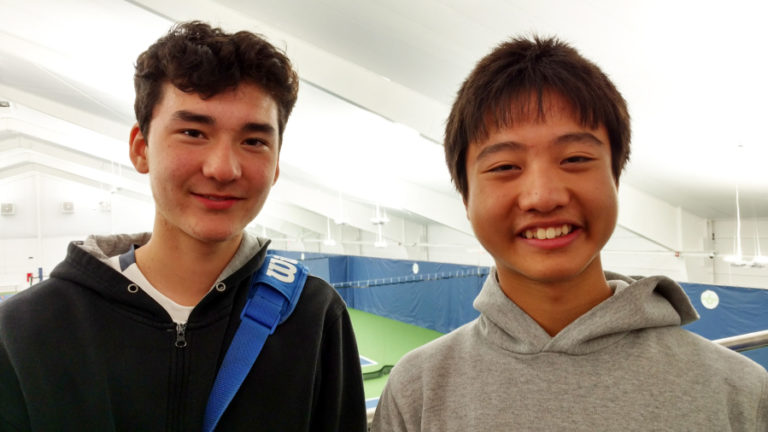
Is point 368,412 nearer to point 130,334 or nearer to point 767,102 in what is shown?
point 130,334

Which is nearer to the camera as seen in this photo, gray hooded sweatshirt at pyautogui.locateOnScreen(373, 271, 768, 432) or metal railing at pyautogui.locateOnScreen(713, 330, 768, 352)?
gray hooded sweatshirt at pyautogui.locateOnScreen(373, 271, 768, 432)

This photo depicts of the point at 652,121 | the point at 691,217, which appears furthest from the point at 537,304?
the point at 691,217

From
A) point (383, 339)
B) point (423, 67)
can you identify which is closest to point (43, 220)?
point (383, 339)

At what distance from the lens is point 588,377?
38.7 inches

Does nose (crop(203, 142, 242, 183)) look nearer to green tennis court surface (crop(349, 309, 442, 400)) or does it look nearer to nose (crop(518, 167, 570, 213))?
nose (crop(518, 167, 570, 213))

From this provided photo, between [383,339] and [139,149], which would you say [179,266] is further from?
[383,339]

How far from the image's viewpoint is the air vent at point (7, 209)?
1817cm

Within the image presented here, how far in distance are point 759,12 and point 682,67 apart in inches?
31.4

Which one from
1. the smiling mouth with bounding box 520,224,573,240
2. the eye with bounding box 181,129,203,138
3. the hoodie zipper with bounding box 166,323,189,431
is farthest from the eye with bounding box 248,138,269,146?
the smiling mouth with bounding box 520,224,573,240

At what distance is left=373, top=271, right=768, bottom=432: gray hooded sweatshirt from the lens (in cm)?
92

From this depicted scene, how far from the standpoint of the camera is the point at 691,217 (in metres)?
8.76

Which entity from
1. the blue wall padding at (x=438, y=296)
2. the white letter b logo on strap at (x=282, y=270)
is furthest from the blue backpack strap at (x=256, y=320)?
the blue wall padding at (x=438, y=296)

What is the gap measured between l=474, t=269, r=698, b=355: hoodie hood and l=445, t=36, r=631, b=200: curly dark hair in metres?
0.30

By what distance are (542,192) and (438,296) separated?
8540mm
